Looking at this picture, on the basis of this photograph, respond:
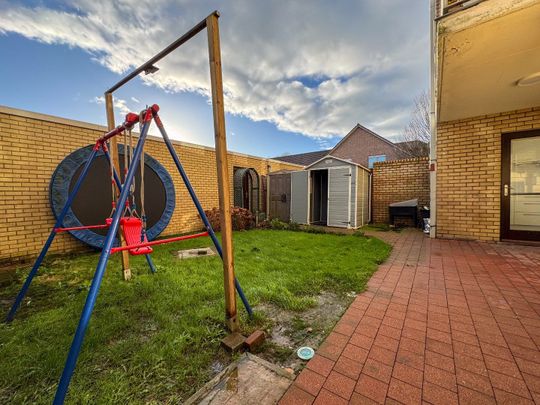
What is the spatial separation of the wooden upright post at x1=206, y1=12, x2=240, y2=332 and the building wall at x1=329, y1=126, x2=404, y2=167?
1826 cm

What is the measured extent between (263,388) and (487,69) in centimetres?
459

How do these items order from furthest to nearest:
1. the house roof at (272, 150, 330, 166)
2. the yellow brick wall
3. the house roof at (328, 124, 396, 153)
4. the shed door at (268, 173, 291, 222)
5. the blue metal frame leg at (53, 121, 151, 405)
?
the house roof at (272, 150, 330, 166) → the house roof at (328, 124, 396, 153) → the shed door at (268, 173, 291, 222) → the yellow brick wall → the blue metal frame leg at (53, 121, 151, 405)

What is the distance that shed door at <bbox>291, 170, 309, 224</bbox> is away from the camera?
802 cm

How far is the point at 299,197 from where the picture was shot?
26.9ft

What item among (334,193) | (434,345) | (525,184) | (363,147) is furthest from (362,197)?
(363,147)

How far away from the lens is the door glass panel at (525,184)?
4473mm

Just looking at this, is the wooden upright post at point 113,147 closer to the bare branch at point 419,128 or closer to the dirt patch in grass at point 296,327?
the dirt patch in grass at point 296,327

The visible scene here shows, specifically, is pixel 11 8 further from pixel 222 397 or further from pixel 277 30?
pixel 222 397

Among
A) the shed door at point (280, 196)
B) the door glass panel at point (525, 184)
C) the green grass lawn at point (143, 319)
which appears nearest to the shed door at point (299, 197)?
the shed door at point (280, 196)

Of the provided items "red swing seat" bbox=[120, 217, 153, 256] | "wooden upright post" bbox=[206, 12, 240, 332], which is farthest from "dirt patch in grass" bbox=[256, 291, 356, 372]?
"red swing seat" bbox=[120, 217, 153, 256]

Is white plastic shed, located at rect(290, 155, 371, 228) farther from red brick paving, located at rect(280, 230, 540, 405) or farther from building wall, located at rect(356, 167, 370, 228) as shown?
red brick paving, located at rect(280, 230, 540, 405)

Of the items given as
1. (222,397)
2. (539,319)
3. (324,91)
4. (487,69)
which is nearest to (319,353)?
(222,397)

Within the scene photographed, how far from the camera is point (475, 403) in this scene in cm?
115

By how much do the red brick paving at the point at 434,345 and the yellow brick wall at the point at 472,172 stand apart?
7.33 feet
